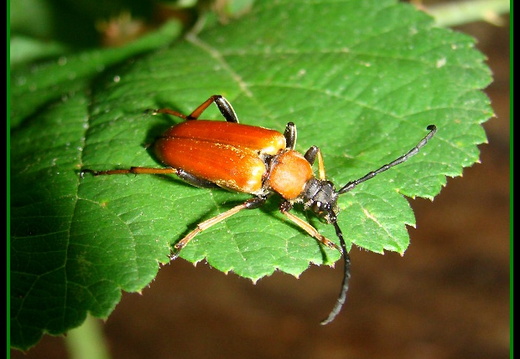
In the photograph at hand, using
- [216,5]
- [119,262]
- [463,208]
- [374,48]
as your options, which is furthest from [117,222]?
[463,208]

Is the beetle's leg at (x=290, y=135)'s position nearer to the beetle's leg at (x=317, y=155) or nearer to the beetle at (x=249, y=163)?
the beetle at (x=249, y=163)

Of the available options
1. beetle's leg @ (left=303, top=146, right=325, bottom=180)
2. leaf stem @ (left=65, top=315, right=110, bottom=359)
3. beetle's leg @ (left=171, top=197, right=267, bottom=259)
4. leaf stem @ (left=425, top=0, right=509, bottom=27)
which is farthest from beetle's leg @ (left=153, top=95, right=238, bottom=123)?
leaf stem @ (left=65, top=315, right=110, bottom=359)

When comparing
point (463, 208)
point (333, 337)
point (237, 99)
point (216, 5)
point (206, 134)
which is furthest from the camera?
point (463, 208)

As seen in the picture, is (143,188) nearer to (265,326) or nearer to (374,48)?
(374,48)

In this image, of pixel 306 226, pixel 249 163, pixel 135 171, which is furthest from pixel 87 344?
pixel 306 226

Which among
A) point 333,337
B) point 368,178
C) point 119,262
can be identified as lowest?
point 333,337

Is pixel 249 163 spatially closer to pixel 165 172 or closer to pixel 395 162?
pixel 165 172
